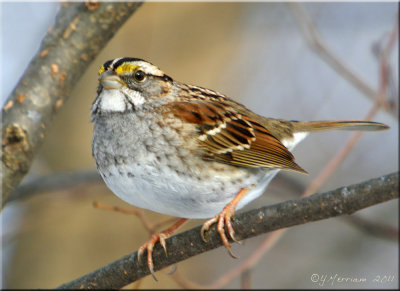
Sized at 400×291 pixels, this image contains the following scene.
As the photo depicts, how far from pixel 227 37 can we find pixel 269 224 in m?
4.58

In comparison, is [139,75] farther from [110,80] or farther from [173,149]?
[173,149]

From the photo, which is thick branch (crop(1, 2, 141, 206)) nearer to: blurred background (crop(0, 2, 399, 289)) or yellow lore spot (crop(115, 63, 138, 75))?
yellow lore spot (crop(115, 63, 138, 75))

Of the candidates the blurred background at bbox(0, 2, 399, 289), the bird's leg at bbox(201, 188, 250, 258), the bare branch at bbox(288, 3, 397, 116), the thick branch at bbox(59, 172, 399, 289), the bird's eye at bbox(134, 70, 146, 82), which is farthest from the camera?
the blurred background at bbox(0, 2, 399, 289)

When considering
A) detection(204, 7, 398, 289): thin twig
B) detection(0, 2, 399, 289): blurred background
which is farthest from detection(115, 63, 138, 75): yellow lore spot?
detection(0, 2, 399, 289): blurred background

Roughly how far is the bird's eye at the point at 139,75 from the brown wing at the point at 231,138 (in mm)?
215

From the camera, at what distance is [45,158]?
523cm

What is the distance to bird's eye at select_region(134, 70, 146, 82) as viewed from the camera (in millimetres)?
2494

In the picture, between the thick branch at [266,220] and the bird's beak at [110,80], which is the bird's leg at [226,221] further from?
the bird's beak at [110,80]

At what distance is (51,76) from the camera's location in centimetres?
269

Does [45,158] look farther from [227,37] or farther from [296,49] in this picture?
[296,49]

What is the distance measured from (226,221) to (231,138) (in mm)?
699

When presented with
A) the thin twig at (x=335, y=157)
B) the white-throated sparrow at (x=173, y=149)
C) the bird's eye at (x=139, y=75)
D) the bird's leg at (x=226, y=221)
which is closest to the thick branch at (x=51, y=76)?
the white-throated sparrow at (x=173, y=149)

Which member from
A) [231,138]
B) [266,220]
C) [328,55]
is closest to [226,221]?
[266,220]

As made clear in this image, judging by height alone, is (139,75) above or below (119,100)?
above
